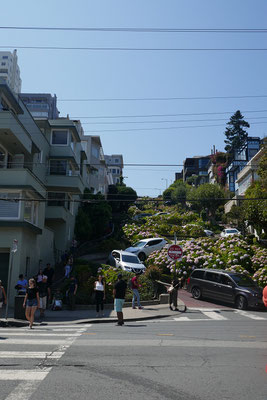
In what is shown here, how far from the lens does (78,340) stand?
34.9 ft

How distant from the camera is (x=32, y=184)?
2319 cm

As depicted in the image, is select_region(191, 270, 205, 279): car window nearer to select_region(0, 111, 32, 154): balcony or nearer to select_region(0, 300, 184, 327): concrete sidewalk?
select_region(0, 300, 184, 327): concrete sidewalk

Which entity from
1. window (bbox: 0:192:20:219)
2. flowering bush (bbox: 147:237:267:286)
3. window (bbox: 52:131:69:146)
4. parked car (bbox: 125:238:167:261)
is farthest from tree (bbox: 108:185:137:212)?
window (bbox: 0:192:20:219)

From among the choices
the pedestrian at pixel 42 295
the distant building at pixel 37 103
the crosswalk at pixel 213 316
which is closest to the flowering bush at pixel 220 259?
the crosswalk at pixel 213 316

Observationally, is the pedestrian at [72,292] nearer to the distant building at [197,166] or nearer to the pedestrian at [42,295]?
the pedestrian at [42,295]

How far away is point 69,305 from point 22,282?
2307 mm

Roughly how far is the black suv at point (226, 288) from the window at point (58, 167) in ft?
48.9

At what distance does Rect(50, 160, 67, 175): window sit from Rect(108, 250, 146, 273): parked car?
9.51 meters

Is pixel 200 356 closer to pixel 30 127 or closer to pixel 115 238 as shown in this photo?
pixel 30 127

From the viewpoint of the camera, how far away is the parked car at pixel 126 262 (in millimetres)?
24250

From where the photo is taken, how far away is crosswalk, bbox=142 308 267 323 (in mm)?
16078

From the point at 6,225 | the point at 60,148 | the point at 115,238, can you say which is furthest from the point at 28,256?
the point at 115,238

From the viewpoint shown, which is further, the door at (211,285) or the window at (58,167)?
the window at (58,167)

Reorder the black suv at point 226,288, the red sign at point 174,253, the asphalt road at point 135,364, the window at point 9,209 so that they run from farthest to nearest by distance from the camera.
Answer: the window at point 9,209 < the red sign at point 174,253 < the black suv at point 226,288 < the asphalt road at point 135,364
